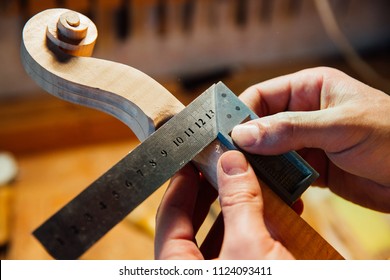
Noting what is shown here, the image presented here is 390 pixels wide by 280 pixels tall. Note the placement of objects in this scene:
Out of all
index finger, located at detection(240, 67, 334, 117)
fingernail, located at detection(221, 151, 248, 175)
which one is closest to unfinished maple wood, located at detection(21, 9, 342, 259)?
fingernail, located at detection(221, 151, 248, 175)

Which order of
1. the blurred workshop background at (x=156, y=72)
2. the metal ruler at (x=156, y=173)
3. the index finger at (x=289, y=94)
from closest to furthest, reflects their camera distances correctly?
the metal ruler at (x=156, y=173)
the index finger at (x=289, y=94)
the blurred workshop background at (x=156, y=72)

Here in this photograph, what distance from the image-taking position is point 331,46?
5.35 feet

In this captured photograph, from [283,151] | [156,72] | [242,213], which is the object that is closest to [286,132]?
[283,151]

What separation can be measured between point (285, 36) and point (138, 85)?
3.53 ft

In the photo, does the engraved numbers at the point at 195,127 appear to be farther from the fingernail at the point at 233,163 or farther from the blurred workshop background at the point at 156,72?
the blurred workshop background at the point at 156,72

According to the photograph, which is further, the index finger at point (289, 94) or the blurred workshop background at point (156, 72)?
the blurred workshop background at point (156, 72)

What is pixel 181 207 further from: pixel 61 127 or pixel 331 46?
pixel 331 46

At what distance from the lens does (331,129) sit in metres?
0.67

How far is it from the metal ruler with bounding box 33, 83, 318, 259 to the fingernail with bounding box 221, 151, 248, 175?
2cm

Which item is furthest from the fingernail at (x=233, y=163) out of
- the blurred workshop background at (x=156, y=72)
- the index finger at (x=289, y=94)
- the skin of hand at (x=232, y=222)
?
the blurred workshop background at (x=156, y=72)

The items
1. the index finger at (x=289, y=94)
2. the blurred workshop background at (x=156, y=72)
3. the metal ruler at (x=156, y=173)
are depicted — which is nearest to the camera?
the metal ruler at (x=156, y=173)

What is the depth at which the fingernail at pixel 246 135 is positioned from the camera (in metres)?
0.62

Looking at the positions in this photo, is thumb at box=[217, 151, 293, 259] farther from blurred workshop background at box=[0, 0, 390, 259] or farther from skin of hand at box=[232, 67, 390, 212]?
blurred workshop background at box=[0, 0, 390, 259]

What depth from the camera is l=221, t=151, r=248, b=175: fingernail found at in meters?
0.61
